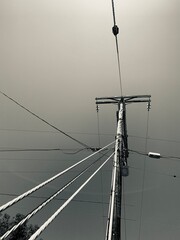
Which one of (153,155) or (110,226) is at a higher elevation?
(110,226)

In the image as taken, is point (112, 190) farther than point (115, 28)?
No

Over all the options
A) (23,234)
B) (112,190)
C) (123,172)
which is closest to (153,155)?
(123,172)

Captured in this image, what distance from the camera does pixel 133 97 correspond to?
13781 mm

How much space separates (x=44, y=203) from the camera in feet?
11.7

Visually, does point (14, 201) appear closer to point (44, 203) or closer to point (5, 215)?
point (44, 203)

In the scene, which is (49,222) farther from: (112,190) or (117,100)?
(117,100)

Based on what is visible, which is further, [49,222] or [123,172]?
[123,172]

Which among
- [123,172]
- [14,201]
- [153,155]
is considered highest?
[14,201]

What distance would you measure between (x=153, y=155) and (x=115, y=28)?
4.63m

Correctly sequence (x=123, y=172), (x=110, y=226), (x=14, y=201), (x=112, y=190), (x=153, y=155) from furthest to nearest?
(x=123, y=172), (x=153, y=155), (x=112, y=190), (x=110, y=226), (x=14, y=201)

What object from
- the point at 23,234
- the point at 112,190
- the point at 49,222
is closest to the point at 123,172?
the point at 112,190

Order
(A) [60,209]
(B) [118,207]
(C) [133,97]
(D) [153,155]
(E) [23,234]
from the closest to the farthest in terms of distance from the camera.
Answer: (A) [60,209], (B) [118,207], (D) [153,155], (C) [133,97], (E) [23,234]

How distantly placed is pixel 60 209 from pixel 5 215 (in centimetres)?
3680

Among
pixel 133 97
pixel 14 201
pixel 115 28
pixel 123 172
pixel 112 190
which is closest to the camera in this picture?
pixel 14 201
